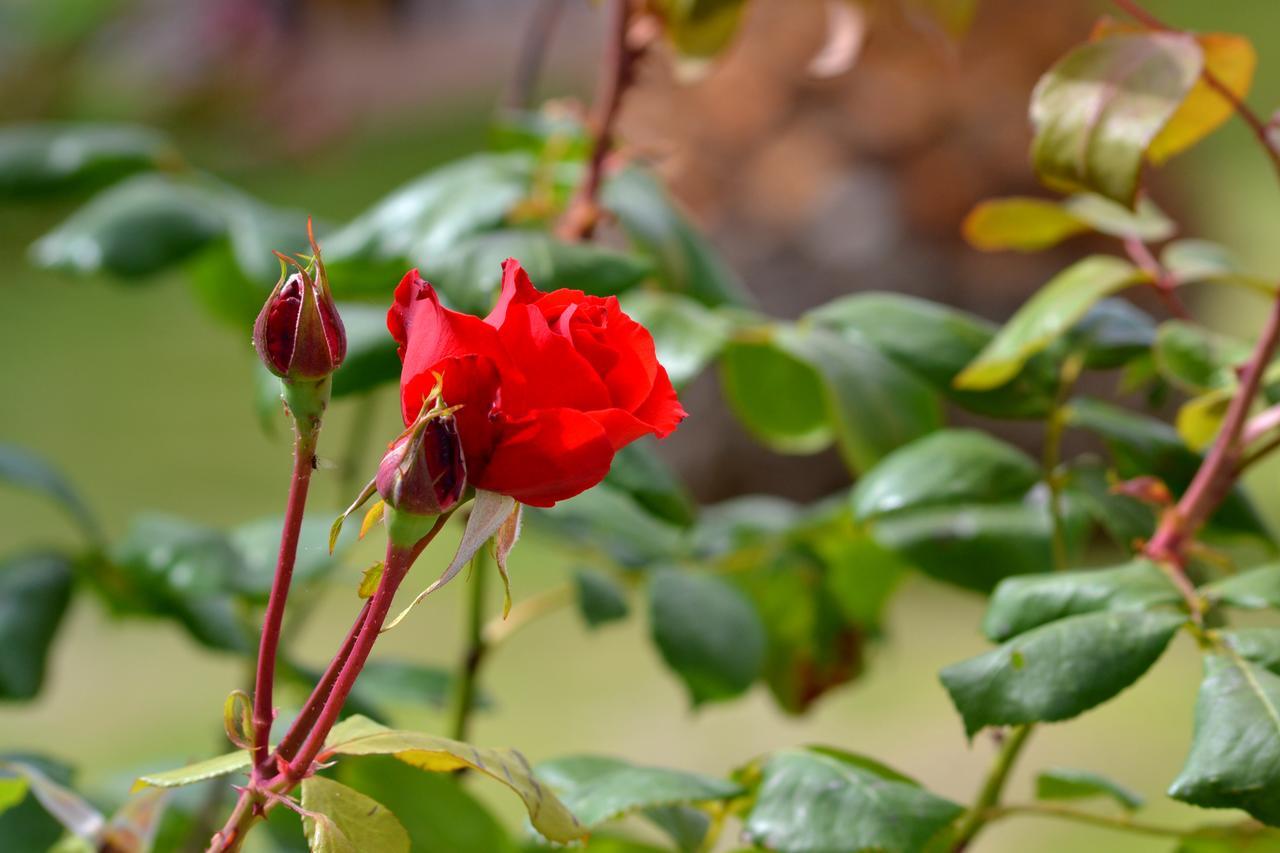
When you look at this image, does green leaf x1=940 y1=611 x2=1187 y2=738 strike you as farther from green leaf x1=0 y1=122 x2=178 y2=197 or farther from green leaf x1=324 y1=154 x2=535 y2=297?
green leaf x1=0 y1=122 x2=178 y2=197

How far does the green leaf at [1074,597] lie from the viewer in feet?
0.81

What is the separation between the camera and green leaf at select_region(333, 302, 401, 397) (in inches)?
12.3

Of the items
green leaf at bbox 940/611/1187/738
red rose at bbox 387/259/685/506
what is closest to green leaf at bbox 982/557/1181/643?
green leaf at bbox 940/611/1187/738

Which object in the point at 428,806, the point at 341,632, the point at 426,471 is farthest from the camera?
the point at 341,632

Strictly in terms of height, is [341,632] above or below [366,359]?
below

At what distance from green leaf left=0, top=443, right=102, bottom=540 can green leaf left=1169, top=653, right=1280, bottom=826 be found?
314mm

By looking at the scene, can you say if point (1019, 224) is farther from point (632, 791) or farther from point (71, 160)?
point (71, 160)

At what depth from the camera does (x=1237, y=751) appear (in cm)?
21

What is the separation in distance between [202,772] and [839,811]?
4.5 inches

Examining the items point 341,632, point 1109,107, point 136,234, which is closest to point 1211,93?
point 1109,107

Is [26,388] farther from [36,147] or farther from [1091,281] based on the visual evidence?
[1091,281]

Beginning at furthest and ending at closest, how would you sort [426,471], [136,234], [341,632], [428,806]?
[341,632] → [136,234] → [428,806] → [426,471]

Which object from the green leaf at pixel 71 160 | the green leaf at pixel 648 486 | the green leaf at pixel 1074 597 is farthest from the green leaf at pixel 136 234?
the green leaf at pixel 1074 597

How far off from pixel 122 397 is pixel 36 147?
138cm
